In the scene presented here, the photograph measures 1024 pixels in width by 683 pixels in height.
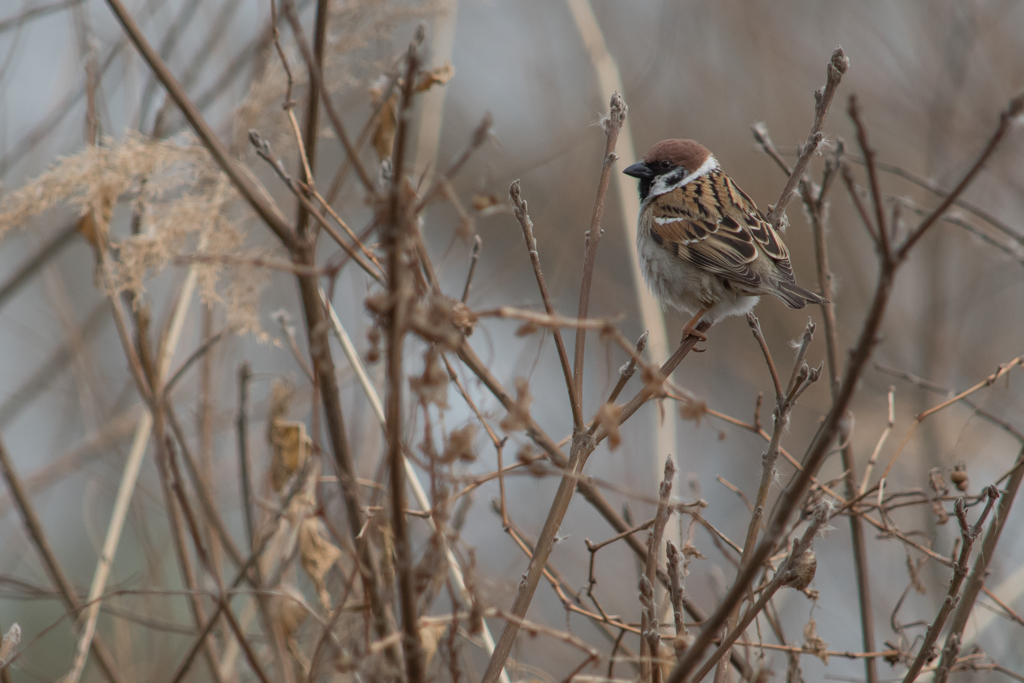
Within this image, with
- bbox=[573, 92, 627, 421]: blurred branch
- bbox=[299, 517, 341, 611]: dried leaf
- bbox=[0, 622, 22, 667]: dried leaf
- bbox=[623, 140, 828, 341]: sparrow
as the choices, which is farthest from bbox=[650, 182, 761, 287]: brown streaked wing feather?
bbox=[0, 622, 22, 667]: dried leaf

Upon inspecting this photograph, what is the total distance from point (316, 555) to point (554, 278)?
127 centimetres

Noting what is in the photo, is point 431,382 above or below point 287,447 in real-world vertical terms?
above

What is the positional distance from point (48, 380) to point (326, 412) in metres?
1.80

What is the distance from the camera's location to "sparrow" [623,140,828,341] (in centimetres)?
277

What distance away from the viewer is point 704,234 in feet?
9.80

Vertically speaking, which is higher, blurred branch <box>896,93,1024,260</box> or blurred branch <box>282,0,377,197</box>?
blurred branch <box>282,0,377,197</box>

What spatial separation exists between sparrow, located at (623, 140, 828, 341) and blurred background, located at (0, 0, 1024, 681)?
24cm

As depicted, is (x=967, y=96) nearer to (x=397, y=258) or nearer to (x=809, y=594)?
(x=809, y=594)

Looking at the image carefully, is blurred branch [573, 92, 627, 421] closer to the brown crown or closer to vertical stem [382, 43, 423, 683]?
vertical stem [382, 43, 423, 683]

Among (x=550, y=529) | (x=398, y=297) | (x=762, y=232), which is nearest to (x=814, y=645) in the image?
(x=550, y=529)

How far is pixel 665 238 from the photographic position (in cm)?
305

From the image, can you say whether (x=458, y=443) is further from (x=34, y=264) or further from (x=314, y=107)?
(x=34, y=264)

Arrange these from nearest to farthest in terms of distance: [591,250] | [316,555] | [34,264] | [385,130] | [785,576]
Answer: [785,576] < [591,250] < [316,555] < [385,130] < [34,264]

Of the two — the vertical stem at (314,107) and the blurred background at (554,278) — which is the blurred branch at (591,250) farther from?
the vertical stem at (314,107)
